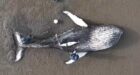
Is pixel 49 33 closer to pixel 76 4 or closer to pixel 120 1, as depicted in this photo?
pixel 76 4

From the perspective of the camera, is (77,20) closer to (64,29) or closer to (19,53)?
(64,29)

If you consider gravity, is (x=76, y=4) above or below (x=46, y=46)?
above

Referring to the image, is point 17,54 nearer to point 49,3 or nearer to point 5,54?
point 5,54

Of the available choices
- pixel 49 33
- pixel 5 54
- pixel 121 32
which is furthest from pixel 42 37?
pixel 121 32

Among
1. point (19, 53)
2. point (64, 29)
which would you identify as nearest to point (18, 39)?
point (19, 53)

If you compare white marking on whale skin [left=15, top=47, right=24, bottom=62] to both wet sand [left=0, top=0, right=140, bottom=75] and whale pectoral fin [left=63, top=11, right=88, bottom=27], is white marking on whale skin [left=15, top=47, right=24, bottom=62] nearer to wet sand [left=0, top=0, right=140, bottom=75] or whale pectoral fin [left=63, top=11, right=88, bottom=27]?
wet sand [left=0, top=0, right=140, bottom=75]

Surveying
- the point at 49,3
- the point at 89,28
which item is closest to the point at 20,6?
the point at 49,3

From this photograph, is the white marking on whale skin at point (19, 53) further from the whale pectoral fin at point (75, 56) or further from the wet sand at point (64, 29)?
the whale pectoral fin at point (75, 56)

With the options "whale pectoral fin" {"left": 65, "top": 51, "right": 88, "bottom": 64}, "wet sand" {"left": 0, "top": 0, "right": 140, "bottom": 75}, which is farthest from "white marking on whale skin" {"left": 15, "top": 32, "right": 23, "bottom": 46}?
"whale pectoral fin" {"left": 65, "top": 51, "right": 88, "bottom": 64}

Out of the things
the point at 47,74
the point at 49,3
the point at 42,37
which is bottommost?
the point at 47,74
